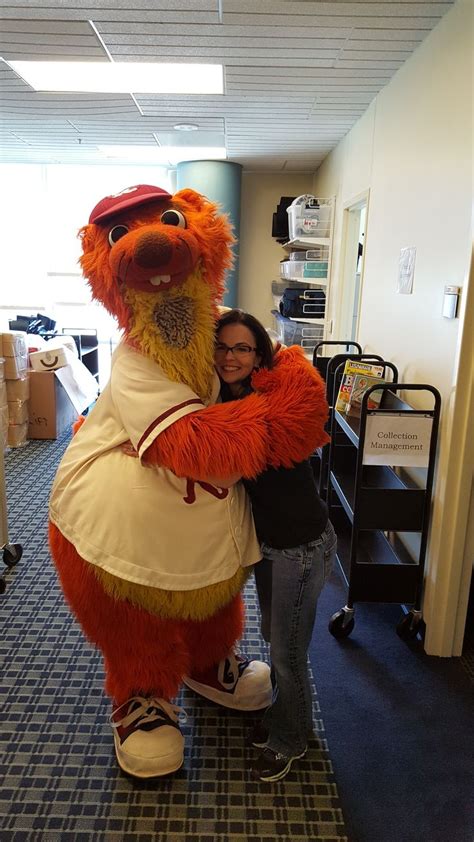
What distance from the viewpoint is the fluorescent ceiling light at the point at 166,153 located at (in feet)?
15.6

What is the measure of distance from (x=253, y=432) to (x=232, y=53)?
83.8 inches

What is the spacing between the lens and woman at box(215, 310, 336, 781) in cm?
136

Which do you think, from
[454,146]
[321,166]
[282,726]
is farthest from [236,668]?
[321,166]

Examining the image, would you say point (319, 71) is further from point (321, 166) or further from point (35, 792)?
point (35, 792)

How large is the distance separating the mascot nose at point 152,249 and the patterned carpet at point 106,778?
4.33 ft

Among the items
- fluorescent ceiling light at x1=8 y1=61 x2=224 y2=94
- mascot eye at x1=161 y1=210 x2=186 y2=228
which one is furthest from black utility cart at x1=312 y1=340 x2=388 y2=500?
fluorescent ceiling light at x1=8 y1=61 x2=224 y2=94

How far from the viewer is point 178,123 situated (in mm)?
3869

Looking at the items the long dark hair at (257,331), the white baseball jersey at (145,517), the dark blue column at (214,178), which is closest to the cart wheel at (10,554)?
the white baseball jersey at (145,517)

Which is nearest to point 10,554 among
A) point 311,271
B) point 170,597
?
point 170,597

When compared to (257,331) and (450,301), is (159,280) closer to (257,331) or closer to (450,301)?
(257,331)

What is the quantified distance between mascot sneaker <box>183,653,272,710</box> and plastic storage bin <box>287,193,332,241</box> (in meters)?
3.39

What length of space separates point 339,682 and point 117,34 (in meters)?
2.70

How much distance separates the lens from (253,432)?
1.23 metres

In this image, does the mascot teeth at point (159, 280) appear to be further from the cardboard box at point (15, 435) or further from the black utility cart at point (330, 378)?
the cardboard box at point (15, 435)
